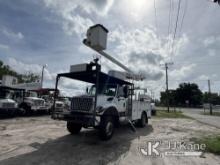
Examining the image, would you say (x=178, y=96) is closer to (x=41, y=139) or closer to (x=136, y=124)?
(x=136, y=124)

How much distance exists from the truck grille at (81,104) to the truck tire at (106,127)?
0.73m

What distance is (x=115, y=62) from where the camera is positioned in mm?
11773

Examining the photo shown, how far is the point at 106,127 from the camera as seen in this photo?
24.8 feet

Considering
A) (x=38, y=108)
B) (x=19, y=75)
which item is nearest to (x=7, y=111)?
(x=38, y=108)

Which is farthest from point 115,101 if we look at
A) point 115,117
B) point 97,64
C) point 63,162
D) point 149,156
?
point 63,162

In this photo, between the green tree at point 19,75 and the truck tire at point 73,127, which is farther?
the green tree at point 19,75

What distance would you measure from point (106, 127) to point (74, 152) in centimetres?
177

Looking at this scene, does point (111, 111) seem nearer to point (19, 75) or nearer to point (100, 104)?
point (100, 104)

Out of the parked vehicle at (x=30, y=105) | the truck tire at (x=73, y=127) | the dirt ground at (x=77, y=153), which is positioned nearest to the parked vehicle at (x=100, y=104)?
the truck tire at (x=73, y=127)

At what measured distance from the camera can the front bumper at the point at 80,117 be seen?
22.9 feet

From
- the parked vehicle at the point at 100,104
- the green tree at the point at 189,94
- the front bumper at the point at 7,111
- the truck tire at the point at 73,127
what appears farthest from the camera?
the green tree at the point at 189,94

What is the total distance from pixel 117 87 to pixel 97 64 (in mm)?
2209

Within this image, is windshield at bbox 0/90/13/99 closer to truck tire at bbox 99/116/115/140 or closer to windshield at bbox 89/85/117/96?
windshield at bbox 89/85/117/96

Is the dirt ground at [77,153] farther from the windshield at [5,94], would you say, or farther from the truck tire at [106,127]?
the windshield at [5,94]
